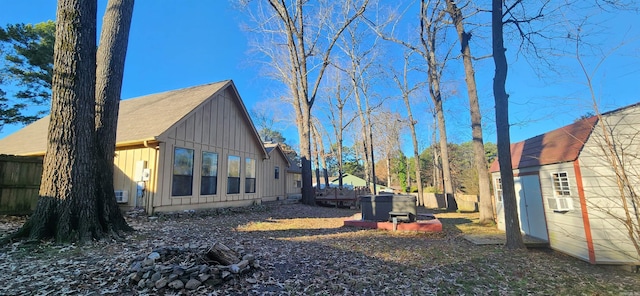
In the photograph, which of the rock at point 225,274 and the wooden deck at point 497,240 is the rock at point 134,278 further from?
the wooden deck at point 497,240

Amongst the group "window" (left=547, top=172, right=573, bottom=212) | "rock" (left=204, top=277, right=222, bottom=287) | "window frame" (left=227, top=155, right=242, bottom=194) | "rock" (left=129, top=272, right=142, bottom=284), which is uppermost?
"window frame" (left=227, top=155, right=242, bottom=194)

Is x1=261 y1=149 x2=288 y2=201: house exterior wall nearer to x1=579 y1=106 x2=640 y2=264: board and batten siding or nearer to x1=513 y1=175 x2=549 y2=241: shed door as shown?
x1=513 y1=175 x2=549 y2=241: shed door

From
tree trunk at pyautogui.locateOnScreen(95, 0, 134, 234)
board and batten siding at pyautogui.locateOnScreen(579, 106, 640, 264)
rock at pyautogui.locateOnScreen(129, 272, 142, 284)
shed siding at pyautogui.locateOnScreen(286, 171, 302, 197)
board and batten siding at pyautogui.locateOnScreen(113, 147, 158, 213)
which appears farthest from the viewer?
shed siding at pyautogui.locateOnScreen(286, 171, 302, 197)

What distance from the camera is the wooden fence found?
26.4 ft

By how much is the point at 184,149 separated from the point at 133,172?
1768 millimetres

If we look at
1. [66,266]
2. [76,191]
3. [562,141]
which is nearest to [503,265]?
[562,141]

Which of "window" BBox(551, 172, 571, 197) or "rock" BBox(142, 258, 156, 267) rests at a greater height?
"window" BBox(551, 172, 571, 197)

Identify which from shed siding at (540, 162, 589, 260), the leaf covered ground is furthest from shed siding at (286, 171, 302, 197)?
shed siding at (540, 162, 589, 260)

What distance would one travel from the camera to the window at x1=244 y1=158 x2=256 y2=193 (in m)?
13.8

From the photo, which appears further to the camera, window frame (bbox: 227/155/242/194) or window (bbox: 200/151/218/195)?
window frame (bbox: 227/155/242/194)

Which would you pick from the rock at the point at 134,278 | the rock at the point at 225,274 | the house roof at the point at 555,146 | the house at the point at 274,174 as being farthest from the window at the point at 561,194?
the house at the point at 274,174

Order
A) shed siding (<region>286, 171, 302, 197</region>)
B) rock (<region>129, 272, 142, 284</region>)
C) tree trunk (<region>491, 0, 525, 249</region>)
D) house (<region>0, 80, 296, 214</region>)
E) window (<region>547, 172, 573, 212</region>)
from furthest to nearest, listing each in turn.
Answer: shed siding (<region>286, 171, 302, 197</region>)
house (<region>0, 80, 296, 214</region>)
tree trunk (<region>491, 0, 525, 249</region>)
window (<region>547, 172, 573, 212</region>)
rock (<region>129, 272, 142, 284</region>)

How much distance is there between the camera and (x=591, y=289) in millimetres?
4266

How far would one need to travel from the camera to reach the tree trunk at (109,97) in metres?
6.20
